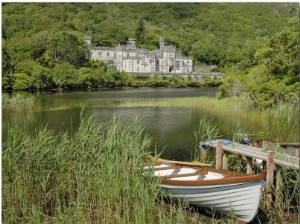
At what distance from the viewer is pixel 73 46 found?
1841 inches

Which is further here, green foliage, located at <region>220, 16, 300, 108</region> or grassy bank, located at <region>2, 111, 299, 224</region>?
green foliage, located at <region>220, 16, 300, 108</region>

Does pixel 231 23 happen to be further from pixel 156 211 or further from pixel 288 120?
pixel 156 211

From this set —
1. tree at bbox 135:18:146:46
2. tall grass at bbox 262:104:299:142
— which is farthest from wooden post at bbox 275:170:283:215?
tree at bbox 135:18:146:46

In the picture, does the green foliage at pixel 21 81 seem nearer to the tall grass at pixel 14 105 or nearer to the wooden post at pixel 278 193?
the tall grass at pixel 14 105

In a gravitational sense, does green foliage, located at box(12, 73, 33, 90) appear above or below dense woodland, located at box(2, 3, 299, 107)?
below

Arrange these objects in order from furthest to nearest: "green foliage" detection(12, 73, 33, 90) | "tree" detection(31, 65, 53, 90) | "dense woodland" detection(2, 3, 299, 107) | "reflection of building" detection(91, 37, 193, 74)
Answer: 1. "reflection of building" detection(91, 37, 193, 74)
2. "tree" detection(31, 65, 53, 90)
3. "green foliage" detection(12, 73, 33, 90)
4. "dense woodland" detection(2, 3, 299, 107)

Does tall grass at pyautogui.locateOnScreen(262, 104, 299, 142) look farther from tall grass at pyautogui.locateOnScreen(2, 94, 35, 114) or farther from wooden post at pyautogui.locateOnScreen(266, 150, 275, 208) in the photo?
tall grass at pyautogui.locateOnScreen(2, 94, 35, 114)

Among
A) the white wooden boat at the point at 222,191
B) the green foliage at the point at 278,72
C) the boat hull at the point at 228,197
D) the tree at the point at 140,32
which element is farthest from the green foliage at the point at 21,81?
the tree at the point at 140,32

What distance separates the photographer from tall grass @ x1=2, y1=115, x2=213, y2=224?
13.0 ft

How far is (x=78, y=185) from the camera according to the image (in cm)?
420

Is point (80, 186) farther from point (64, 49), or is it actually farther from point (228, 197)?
point (64, 49)

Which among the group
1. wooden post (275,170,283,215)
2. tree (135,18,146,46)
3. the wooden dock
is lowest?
wooden post (275,170,283,215)

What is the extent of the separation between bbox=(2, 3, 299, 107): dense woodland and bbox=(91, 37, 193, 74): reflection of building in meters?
4.60

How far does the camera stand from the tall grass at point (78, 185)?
3.96 meters
